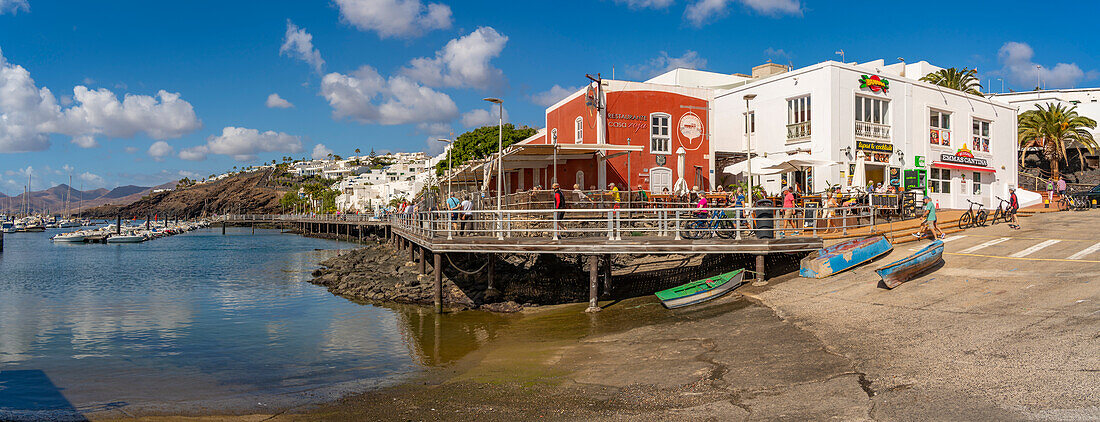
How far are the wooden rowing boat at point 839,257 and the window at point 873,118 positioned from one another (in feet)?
43.1

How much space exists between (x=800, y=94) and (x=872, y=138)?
12.4ft

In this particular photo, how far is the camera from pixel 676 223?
17516mm

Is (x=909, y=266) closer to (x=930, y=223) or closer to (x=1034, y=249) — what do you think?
(x=1034, y=249)

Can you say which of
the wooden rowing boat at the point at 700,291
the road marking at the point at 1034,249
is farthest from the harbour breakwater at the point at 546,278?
the road marking at the point at 1034,249

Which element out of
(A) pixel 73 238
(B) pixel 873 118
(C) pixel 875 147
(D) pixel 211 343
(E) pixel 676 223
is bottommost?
(D) pixel 211 343

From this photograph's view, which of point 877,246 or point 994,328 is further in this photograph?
point 877,246

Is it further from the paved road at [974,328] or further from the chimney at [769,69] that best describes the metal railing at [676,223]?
the chimney at [769,69]

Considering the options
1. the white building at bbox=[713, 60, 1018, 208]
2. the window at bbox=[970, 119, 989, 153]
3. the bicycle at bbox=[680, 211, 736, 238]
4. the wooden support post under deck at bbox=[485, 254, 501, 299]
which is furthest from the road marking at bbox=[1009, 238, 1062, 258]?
the window at bbox=[970, 119, 989, 153]

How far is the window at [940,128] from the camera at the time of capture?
3127 centimetres

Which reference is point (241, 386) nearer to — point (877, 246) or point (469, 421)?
point (469, 421)

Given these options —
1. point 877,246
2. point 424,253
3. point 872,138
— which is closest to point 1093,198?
point 872,138

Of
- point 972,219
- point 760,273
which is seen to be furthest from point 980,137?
point 760,273

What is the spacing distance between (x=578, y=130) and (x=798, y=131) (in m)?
9.89

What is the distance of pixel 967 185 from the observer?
109 feet
